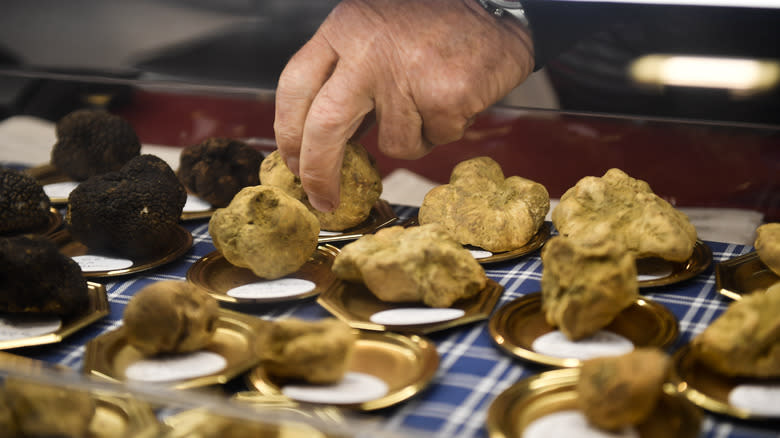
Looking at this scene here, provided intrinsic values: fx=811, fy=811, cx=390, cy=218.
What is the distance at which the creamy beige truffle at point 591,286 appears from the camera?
1.08m

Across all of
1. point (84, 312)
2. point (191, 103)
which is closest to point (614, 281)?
point (84, 312)

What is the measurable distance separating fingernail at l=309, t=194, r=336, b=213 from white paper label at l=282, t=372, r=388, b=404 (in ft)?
1.87

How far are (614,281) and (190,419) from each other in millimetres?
581

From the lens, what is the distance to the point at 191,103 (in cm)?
204

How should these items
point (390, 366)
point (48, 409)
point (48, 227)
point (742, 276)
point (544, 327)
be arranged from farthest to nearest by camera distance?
point (48, 227)
point (742, 276)
point (544, 327)
point (390, 366)
point (48, 409)

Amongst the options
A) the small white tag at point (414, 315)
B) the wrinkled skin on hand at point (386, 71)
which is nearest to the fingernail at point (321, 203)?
the wrinkled skin on hand at point (386, 71)

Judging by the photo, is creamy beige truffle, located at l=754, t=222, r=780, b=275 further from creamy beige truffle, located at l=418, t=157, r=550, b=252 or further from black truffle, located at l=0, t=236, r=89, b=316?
black truffle, located at l=0, t=236, r=89, b=316

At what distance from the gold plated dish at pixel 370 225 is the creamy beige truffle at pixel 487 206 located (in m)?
0.10

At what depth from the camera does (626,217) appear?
4.50 ft

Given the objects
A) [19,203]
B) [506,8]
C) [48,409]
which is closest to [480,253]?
[506,8]

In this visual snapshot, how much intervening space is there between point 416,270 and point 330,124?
38 cm

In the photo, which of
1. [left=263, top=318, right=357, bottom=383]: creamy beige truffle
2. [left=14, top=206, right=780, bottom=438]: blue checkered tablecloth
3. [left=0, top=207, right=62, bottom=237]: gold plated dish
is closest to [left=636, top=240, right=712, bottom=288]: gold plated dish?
[left=14, top=206, right=780, bottom=438]: blue checkered tablecloth

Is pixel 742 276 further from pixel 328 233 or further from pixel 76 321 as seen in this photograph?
pixel 76 321

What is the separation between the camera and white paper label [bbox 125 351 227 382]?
1.05m
